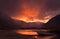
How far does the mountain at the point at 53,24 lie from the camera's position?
787 cm

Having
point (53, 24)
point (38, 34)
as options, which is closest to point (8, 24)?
point (38, 34)

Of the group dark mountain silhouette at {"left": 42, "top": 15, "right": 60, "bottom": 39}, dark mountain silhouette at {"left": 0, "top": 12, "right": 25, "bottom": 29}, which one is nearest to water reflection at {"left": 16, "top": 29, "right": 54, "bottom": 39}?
dark mountain silhouette at {"left": 42, "top": 15, "right": 60, "bottom": 39}

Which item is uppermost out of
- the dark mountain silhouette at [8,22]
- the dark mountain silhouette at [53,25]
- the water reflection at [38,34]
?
the dark mountain silhouette at [8,22]

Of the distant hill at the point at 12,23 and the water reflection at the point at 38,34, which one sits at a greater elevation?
the distant hill at the point at 12,23

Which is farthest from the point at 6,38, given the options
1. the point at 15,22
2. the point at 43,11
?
the point at 43,11

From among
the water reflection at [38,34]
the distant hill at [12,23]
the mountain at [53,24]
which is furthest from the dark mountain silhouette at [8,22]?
the mountain at [53,24]

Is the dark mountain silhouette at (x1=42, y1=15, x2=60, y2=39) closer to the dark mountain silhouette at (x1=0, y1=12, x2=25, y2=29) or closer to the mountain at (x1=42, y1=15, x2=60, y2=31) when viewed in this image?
the mountain at (x1=42, y1=15, x2=60, y2=31)

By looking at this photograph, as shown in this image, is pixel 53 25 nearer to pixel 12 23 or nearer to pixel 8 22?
pixel 12 23

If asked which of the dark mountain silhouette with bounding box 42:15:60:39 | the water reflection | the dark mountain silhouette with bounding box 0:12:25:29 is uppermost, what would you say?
the dark mountain silhouette with bounding box 0:12:25:29

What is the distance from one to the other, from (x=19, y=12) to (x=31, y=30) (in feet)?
2.88

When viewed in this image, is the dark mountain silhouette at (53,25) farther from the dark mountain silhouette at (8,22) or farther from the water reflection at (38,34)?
the dark mountain silhouette at (8,22)

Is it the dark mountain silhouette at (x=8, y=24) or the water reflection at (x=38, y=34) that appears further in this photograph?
the dark mountain silhouette at (x=8, y=24)

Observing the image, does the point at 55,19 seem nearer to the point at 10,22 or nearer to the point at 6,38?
the point at 10,22

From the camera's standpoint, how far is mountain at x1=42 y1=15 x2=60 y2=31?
787cm
